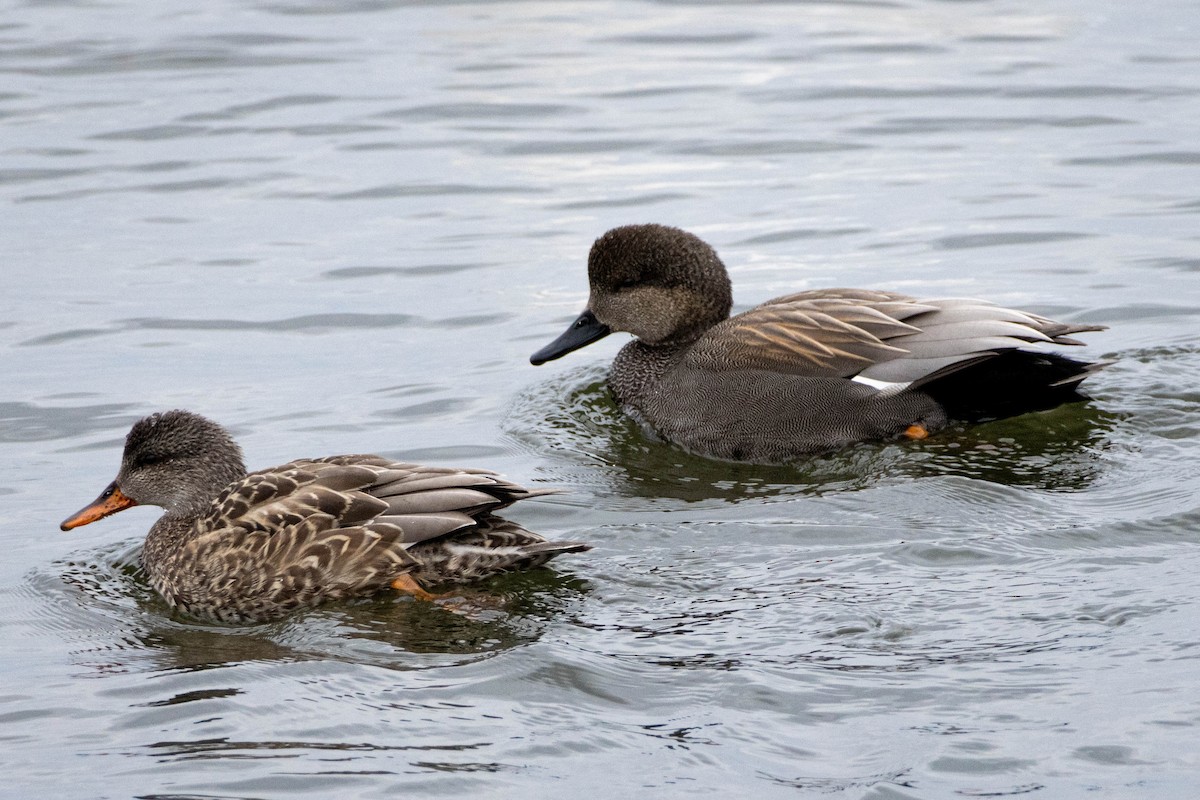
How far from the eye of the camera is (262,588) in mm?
6879

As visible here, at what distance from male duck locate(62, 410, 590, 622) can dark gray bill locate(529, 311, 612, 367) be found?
249cm

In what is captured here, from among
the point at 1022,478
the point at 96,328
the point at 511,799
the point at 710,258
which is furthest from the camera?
the point at 96,328

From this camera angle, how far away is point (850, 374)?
844cm

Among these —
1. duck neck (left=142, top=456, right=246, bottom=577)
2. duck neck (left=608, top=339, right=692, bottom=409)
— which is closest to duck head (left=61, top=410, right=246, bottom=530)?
duck neck (left=142, top=456, right=246, bottom=577)

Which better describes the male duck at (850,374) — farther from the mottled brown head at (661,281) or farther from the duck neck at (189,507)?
the duck neck at (189,507)

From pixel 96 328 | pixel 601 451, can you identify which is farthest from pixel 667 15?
pixel 601 451

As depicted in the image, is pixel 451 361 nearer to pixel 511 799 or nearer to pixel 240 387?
pixel 240 387

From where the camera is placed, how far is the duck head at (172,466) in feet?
24.5

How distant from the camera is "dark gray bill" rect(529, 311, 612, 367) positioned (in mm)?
9633

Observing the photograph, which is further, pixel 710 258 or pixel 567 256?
pixel 567 256

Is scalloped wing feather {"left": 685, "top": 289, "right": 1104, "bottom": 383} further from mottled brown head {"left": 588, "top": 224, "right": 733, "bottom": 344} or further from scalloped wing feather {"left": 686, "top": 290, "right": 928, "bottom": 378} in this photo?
mottled brown head {"left": 588, "top": 224, "right": 733, "bottom": 344}

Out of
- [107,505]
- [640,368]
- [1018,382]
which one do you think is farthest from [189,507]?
[1018,382]

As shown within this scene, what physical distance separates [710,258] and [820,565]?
2927 millimetres

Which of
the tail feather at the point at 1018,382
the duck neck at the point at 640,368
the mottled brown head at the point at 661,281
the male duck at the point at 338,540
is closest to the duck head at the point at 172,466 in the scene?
the male duck at the point at 338,540
